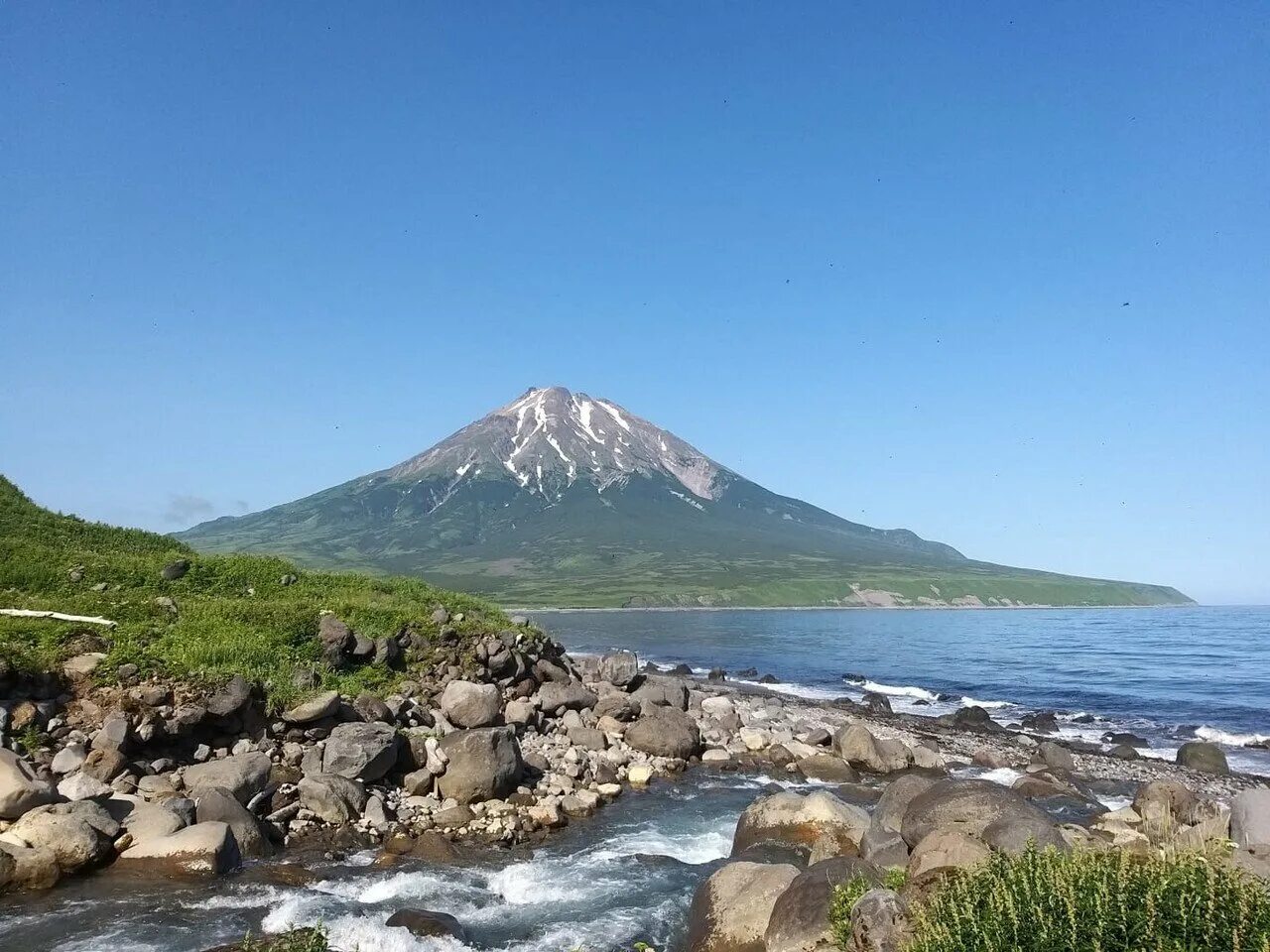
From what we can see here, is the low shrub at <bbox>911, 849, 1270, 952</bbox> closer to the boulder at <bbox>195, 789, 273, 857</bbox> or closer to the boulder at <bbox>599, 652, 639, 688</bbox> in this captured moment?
the boulder at <bbox>195, 789, 273, 857</bbox>

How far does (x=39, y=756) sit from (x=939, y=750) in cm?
3039

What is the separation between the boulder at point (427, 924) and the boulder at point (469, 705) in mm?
10450

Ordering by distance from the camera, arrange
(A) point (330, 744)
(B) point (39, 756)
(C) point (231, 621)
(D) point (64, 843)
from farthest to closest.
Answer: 1. (C) point (231, 621)
2. (A) point (330, 744)
3. (B) point (39, 756)
4. (D) point (64, 843)

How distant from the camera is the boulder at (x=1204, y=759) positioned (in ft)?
103

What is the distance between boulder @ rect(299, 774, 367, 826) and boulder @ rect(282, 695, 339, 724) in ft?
8.27

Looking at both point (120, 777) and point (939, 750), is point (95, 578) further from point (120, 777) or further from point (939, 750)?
point (939, 750)

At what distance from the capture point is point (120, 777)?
16984 millimetres

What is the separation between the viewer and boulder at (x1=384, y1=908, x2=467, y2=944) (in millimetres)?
12836

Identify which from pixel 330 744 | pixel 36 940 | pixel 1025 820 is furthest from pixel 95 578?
pixel 1025 820

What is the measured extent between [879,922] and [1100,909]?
305 cm

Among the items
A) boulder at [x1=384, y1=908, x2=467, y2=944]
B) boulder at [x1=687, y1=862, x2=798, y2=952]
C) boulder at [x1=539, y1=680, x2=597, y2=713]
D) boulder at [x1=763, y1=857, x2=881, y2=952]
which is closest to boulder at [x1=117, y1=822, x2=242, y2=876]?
boulder at [x1=384, y1=908, x2=467, y2=944]

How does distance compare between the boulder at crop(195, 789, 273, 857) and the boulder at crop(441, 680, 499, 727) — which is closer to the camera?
the boulder at crop(195, 789, 273, 857)

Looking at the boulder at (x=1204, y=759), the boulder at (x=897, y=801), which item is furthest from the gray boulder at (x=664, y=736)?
the boulder at (x=1204, y=759)

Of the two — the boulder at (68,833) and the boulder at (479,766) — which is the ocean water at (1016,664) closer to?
the boulder at (479,766)
